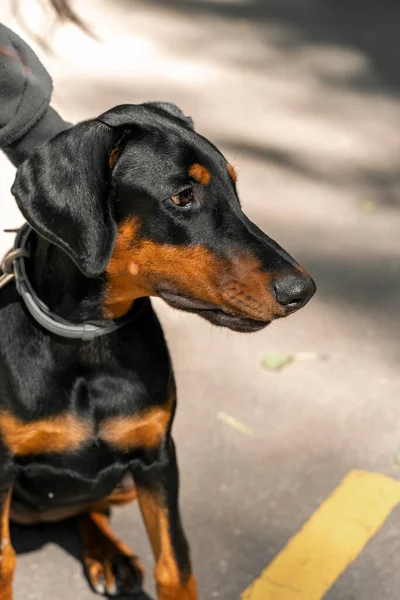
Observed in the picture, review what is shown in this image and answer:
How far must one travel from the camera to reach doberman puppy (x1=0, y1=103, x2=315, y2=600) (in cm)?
270

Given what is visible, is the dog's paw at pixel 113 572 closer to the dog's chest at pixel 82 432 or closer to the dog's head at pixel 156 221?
the dog's chest at pixel 82 432

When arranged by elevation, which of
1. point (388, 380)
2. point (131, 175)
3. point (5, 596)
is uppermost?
point (131, 175)

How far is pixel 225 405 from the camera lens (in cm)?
436

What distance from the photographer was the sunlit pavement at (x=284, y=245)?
368 cm

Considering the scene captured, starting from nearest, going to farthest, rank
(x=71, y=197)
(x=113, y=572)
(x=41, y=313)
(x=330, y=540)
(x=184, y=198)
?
(x=71, y=197)
(x=184, y=198)
(x=41, y=313)
(x=113, y=572)
(x=330, y=540)

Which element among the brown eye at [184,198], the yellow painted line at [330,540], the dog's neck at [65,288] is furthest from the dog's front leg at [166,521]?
the brown eye at [184,198]

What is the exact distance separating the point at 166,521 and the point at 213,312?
0.73m

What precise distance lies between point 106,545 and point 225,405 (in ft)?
3.43

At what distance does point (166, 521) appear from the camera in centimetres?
309

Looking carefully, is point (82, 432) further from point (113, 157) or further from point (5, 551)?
point (113, 157)

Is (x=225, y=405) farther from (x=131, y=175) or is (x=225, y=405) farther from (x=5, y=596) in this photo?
(x=131, y=175)

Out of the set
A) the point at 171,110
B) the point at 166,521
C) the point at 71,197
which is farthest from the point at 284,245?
the point at 71,197

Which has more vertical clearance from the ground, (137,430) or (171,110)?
(171,110)

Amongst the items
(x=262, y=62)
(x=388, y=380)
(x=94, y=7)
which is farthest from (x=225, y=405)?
(x=94, y=7)
